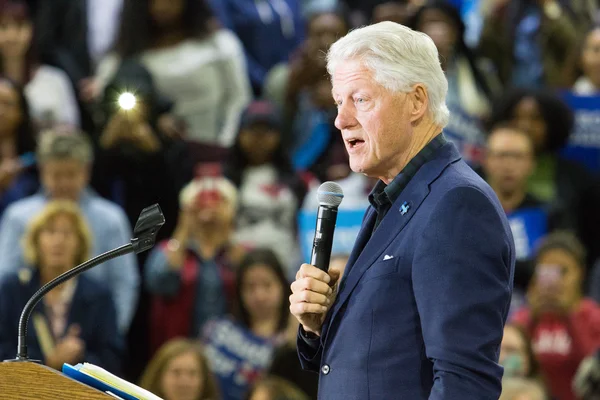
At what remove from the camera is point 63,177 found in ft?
18.3

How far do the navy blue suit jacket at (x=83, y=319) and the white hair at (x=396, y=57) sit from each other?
2.97m

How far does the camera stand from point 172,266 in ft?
18.4

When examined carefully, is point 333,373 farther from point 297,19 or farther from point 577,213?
point 297,19

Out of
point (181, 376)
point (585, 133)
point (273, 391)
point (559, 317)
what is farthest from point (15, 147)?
point (585, 133)

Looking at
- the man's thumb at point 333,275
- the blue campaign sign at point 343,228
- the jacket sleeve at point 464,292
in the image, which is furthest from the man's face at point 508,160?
the jacket sleeve at point 464,292

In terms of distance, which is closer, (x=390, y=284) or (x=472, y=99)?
(x=390, y=284)

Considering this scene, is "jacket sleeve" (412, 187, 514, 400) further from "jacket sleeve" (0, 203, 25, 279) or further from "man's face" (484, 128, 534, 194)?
"man's face" (484, 128, 534, 194)

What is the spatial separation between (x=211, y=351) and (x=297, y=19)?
2823 mm

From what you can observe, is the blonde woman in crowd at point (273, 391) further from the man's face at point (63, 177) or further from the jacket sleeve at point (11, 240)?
the man's face at point (63, 177)

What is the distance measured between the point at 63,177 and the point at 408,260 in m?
3.57

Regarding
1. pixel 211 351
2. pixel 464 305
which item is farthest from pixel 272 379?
pixel 464 305

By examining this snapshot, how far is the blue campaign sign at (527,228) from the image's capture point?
19.5ft

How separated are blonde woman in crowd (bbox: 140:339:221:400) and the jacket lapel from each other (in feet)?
9.07

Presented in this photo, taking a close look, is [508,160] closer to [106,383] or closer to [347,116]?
[347,116]
